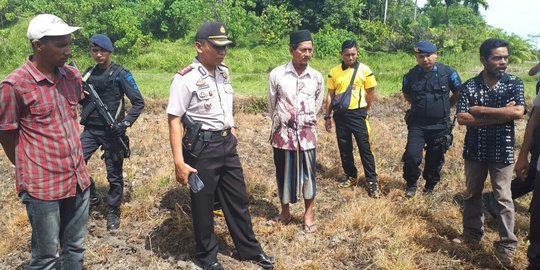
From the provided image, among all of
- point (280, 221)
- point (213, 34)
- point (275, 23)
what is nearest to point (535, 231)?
point (280, 221)

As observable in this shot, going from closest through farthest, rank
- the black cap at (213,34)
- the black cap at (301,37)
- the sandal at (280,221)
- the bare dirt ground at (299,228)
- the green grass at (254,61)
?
1. the black cap at (213,34)
2. the bare dirt ground at (299,228)
3. the black cap at (301,37)
4. the sandal at (280,221)
5. the green grass at (254,61)

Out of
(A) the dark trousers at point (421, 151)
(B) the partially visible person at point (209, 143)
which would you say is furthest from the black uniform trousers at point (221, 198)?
(A) the dark trousers at point (421, 151)

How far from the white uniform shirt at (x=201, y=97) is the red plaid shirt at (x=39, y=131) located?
2.37ft

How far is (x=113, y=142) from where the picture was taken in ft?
12.8

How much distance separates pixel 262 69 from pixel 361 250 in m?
15.6

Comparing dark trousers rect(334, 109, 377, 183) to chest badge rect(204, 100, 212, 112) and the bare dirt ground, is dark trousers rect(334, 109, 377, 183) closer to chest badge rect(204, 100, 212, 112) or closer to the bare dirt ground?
the bare dirt ground

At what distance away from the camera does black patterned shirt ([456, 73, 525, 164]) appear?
3.26 m

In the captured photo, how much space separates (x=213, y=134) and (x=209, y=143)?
7 centimetres

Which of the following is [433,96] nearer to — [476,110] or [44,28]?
[476,110]

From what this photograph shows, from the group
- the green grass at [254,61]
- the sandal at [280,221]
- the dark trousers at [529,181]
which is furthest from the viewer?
the green grass at [254,61]

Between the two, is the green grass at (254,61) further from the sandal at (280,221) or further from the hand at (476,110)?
the hand at (476,110)

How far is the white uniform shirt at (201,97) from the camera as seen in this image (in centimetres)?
291

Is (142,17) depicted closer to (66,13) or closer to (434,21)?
(66,13)

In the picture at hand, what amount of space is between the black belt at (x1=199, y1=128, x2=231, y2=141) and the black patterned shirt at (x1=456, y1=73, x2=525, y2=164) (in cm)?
200
